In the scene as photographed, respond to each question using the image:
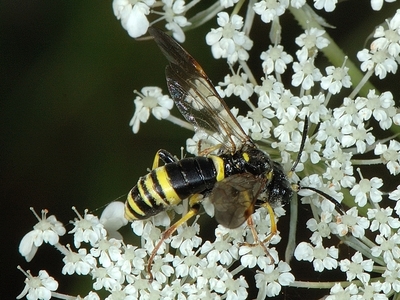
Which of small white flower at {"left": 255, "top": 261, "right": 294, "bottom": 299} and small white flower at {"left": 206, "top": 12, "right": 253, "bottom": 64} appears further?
small white flower at {"left": 206, "top": 12, "right": 253, "bottom": 64}

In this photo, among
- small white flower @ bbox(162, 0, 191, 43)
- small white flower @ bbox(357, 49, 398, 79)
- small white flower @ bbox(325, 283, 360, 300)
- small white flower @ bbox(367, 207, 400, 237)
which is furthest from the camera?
small white flower @ bbox(162, 0, 191, 43)

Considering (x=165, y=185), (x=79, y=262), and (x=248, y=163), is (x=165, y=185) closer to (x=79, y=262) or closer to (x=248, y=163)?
(x=248, y=163)

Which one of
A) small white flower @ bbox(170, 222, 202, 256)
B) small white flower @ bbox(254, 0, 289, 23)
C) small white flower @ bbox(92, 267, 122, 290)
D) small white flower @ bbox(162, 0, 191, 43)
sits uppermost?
small white flower @ bbox(162, 0, 191, 43)

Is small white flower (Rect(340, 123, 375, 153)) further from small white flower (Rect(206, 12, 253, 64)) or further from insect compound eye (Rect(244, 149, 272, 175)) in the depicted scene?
small white flower (Rect(206, 12, 253, 64))

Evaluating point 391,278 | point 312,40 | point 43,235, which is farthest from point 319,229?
point 43,235

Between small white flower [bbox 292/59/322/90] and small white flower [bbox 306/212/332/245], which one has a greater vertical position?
small white flower [bbox 292/59/322/90]

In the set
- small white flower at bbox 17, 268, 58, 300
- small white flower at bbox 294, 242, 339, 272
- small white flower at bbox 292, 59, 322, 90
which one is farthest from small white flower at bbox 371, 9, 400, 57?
small white flower at bbox 17, 268, 58, 300

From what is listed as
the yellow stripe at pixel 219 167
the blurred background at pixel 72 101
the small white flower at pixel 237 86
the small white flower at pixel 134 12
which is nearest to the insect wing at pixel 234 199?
the yellow stripe at pixel 219 167
